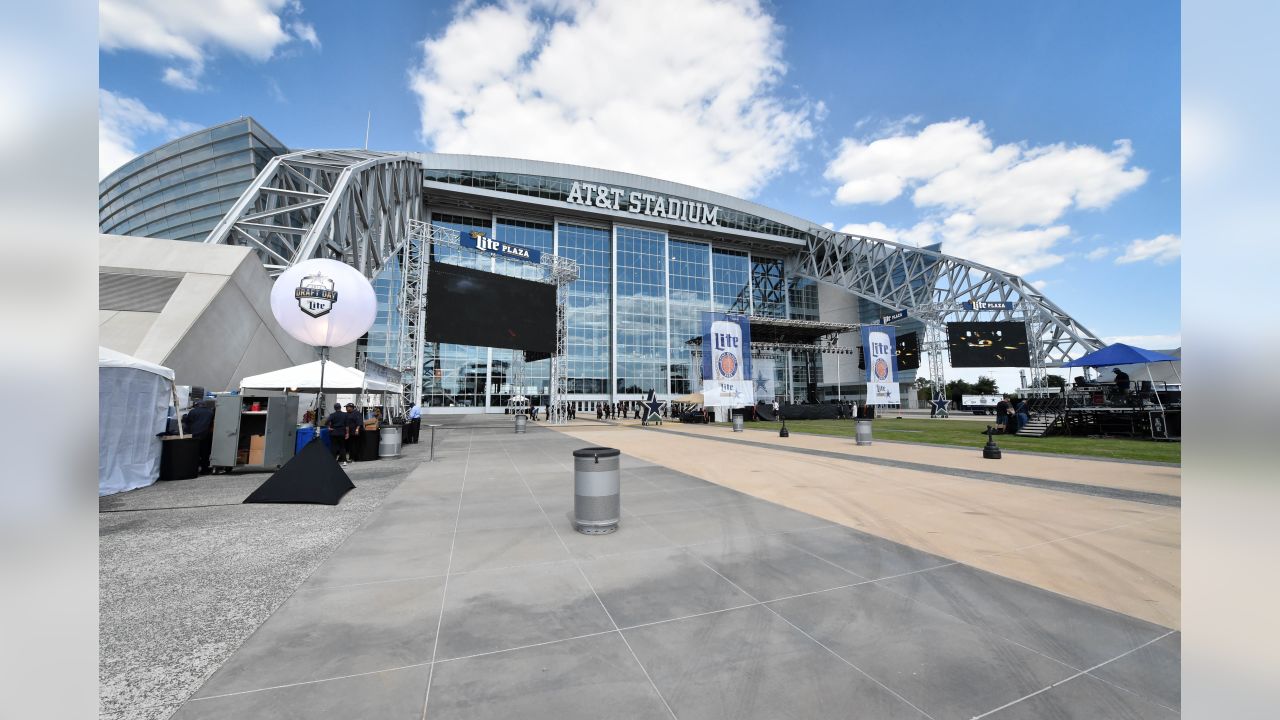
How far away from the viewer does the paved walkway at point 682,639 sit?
263cm

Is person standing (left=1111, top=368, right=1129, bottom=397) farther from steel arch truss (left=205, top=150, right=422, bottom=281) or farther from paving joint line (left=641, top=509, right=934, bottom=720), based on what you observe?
steel arch truss (left=205, top=150, right=422, bottom=281)

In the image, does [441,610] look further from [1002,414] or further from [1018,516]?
[1002,414]

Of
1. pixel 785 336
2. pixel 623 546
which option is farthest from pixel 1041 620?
pixel 785 336

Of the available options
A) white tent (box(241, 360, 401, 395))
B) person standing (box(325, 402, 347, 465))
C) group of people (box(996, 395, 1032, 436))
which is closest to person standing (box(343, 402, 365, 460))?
person standing (box(325, 402, 347, 465))

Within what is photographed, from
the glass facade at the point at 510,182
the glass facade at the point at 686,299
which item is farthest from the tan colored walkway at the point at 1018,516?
the glass facade at the point at 510,182

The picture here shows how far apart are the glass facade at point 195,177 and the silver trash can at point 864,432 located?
59.2 metres

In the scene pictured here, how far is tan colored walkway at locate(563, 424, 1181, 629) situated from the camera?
14.2ft
